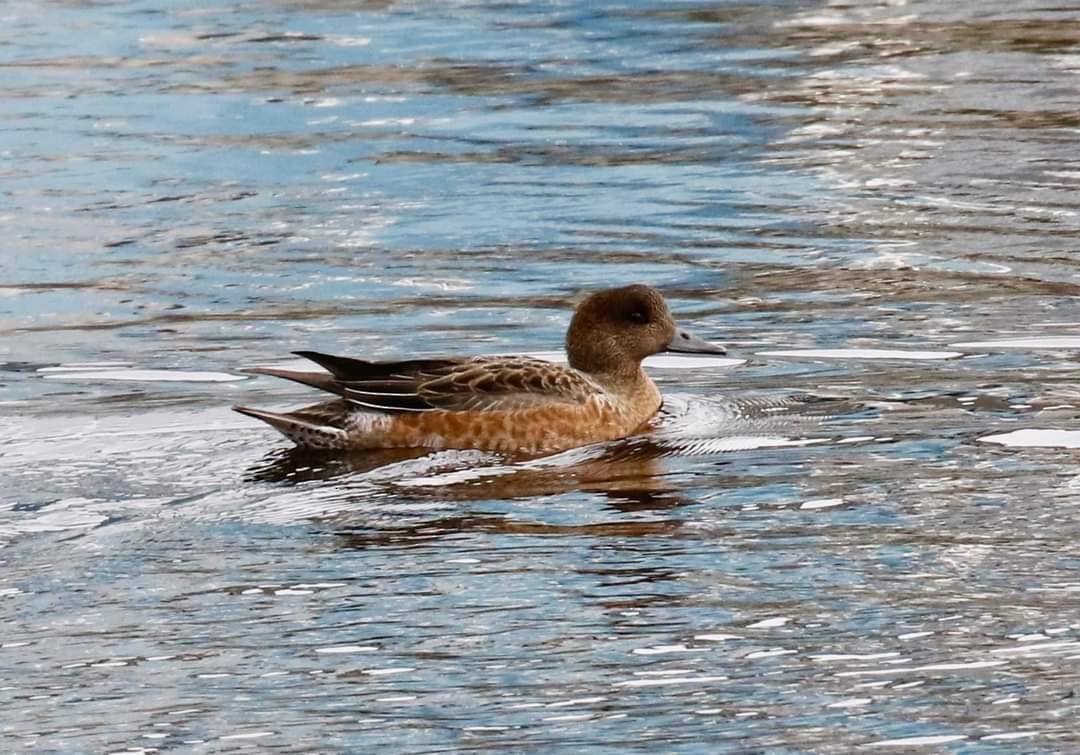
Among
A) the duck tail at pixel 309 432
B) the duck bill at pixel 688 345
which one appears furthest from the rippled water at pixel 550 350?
the duck bill at pixel 688 345

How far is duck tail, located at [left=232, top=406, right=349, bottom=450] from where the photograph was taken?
10055mm

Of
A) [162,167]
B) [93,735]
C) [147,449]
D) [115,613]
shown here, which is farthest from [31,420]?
[162,167]

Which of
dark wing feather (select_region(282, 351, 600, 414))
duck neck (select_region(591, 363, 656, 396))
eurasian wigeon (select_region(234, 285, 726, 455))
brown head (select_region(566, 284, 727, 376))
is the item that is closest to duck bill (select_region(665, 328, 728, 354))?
brown head (select_region(566, 284, 727, 376))

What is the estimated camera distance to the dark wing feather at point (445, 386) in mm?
10258

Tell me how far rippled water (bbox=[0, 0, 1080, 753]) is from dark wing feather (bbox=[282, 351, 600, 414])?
0.31m

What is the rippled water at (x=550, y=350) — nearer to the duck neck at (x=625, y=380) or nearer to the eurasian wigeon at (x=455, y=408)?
the eurasian wigeon at (x=455, y=408)

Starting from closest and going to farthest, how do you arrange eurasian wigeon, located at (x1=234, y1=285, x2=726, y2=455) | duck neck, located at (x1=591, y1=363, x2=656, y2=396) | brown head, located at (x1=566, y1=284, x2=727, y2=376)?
eurasian wigeon, located at (x1=234, y1=285, x2=726, y2=455) → duck neck, located at (x1=591, y1=363, x2=656, y2=396) → brown head, located at (x1=566, y1=284, x2=727, y2=376)

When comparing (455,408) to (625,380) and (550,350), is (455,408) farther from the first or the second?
(550,350)

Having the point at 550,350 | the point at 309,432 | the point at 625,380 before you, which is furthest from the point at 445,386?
the point at 550,350

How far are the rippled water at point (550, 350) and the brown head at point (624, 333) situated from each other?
325 mm

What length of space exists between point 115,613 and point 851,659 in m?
2.34

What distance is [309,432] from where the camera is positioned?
398 inches

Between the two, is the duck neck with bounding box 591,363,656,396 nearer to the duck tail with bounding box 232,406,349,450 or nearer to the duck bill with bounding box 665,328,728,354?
the duck bill with bounding box 665,328,728,354

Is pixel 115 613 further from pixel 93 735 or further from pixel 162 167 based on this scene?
pixel 162 167
